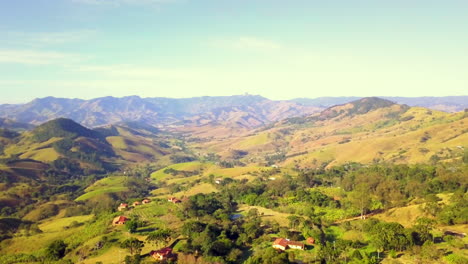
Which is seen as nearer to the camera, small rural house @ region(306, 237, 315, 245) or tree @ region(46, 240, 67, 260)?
small rural house @ region(306, 237, 315, 245)

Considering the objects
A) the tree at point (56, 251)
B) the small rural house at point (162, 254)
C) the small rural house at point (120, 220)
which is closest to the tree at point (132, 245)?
the small rural house at point (162, 254)

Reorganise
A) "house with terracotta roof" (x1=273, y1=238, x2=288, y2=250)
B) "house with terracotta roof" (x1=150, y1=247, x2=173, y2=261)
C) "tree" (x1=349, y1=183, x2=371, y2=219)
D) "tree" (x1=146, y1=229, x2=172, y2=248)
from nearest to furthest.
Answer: "house with terracotta roof" (x1=150, y1=247, x2=173, y2=261)
"house with terracotta roof" (x1=273, y1=238, x2=288, y2=250)
"tree" (x1=146, y1=229, x2=172, y2=248)
"tree" (x1=349, y1=183, x2=371, y2=219)

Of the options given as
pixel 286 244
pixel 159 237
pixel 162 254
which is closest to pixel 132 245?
pixel 159 237

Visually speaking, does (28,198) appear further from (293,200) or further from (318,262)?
(318,262)

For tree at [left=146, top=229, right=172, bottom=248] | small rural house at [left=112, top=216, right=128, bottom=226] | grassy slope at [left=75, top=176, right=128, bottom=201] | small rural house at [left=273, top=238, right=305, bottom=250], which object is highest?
tree at [left=146, top=229, right=172, bottom=248]

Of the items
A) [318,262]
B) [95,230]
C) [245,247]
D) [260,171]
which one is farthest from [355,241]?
[260,171]

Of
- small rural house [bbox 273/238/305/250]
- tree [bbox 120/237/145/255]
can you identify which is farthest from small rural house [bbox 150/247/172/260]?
small rural house [bbox 273/238/305/250]

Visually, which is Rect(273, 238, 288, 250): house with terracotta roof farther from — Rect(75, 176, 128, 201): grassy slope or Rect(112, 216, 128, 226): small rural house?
Rect(75, 176, 128, 201): grassy slope

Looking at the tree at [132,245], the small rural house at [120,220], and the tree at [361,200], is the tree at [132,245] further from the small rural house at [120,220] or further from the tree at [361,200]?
the tree at [361,200]

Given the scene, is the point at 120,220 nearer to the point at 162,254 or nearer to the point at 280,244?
the point at 162,254
